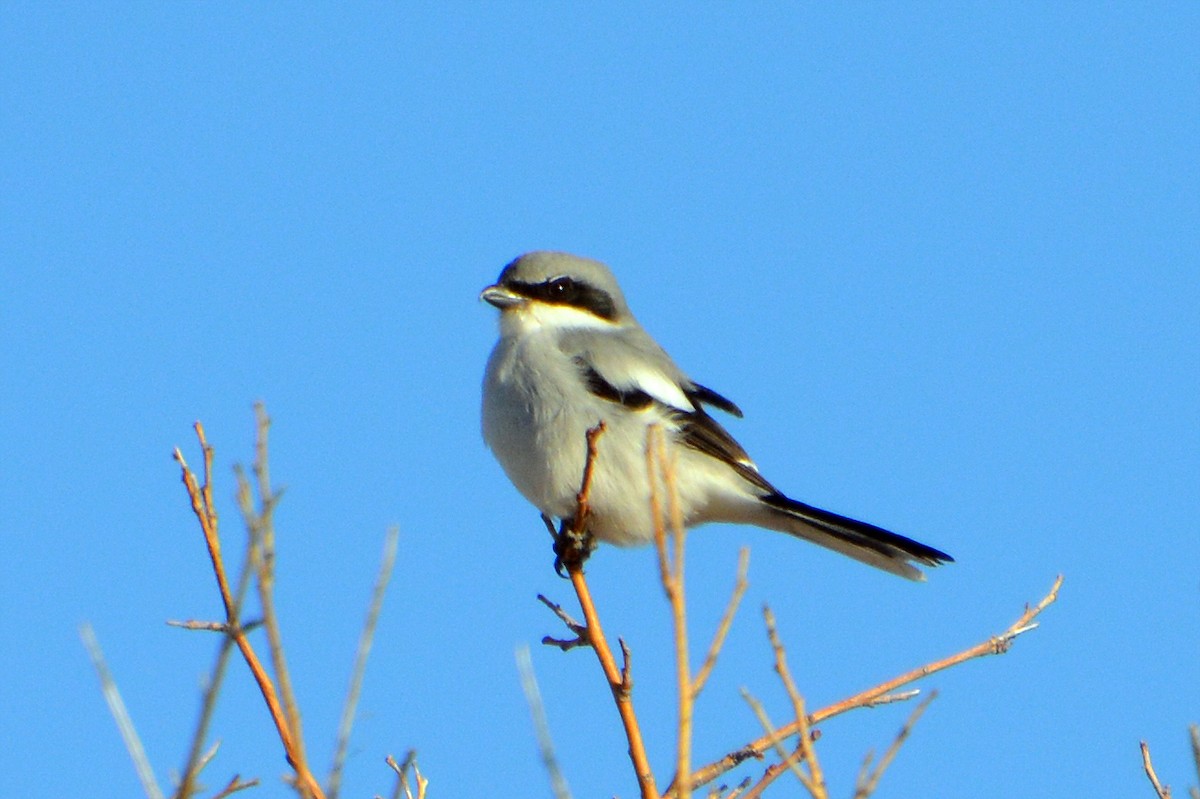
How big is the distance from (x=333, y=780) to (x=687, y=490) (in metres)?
3.73

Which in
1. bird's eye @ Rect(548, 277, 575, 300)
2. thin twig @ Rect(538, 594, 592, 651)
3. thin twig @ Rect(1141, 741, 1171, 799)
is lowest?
thin twig @ Rect(1141, 741, 1171, 799)

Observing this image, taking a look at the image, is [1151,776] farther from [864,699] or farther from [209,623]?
[209,623]

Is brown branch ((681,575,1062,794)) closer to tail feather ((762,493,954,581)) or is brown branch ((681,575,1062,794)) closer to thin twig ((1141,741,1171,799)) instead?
thin twig ((1141,741,1171,799))

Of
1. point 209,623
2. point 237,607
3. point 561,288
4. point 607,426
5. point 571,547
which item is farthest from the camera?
point 561,288

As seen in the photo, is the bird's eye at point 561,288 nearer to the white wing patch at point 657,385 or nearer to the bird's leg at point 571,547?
the white wing patch at point 657,385

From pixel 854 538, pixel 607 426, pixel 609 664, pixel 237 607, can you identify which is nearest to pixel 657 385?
pixel 607 426

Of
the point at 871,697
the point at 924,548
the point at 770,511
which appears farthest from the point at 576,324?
the point at 871,697

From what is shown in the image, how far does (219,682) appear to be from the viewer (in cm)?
160

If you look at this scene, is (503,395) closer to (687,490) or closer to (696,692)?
(687,490)

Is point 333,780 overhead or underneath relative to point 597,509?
underneath

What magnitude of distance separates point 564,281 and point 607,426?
2.72ft

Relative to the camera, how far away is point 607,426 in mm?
5219

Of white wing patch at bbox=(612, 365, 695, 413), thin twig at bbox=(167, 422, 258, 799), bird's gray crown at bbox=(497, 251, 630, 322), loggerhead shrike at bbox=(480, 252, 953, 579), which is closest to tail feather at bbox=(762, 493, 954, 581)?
loggerhead shrike at bbox=(480, 252, 953, 579)

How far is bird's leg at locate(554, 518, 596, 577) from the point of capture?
3.74 meters
